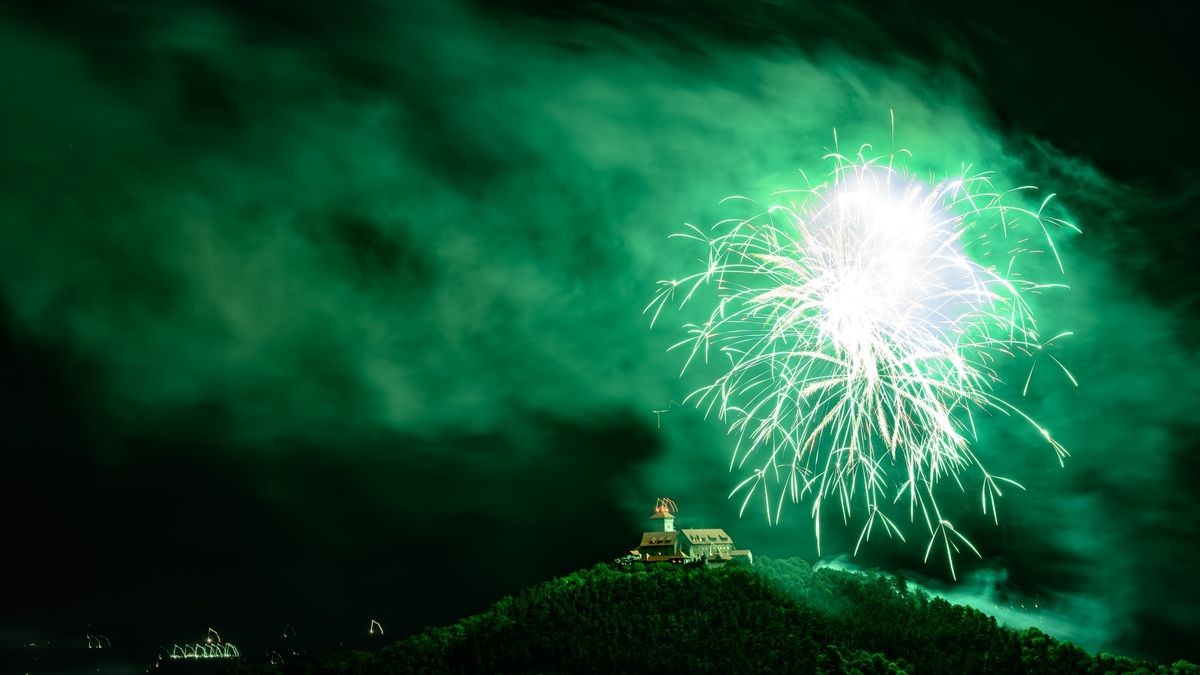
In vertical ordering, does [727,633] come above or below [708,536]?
below

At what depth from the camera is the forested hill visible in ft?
189

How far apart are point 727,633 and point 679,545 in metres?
11.0

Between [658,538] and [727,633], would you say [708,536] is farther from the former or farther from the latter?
[727,633]

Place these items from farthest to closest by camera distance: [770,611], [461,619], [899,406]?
[461,619]
[770,611]
[899,406]

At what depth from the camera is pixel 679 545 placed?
226 feet

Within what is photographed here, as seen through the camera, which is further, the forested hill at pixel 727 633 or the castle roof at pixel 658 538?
the castle roof at pixel 658 538

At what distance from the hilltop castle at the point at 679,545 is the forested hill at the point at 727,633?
1358 millimetres

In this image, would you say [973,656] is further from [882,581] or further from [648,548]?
[648,548]

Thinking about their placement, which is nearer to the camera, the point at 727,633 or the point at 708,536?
the point at 727,633

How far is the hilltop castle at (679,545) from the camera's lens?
68.5m

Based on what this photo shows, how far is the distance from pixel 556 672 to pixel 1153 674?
4299cm

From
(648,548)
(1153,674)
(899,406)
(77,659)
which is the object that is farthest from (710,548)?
(77,659)

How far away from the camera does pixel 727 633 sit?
2322 inches

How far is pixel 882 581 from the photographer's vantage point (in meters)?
66.2
